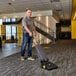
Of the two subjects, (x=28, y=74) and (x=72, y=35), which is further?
(x=72, y=35)

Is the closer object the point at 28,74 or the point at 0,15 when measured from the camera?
the point at 28,74

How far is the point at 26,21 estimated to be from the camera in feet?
16.8

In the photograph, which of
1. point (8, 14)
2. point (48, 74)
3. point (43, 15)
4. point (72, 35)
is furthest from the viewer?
point (72, 35)

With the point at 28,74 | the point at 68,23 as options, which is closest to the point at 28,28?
the point at 28,74

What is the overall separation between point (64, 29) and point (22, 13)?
1340 cm

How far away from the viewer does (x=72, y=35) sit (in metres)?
25.0

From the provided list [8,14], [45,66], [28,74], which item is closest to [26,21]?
[45,66]

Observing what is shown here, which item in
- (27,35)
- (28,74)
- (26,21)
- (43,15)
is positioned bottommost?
(28,74)

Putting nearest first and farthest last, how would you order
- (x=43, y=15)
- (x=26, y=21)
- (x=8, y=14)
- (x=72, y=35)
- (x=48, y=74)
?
(x=48, y=74), (x=26, y=21), (x=43, y=15), (x=8, y=14), (x=72, y=35)

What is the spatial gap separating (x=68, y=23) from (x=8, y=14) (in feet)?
42.7

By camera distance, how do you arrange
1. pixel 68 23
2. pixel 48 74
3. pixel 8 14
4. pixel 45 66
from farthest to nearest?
pixel 68 23 < pixel 8 14 < pixel 45 66 < pixel 48 74

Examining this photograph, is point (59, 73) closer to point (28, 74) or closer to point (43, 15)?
point (28, 74)

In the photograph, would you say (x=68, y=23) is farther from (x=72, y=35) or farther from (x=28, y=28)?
(x=28, y=28)

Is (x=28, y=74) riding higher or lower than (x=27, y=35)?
lower
